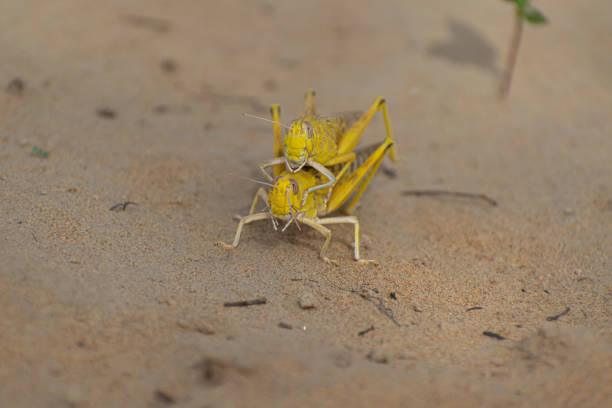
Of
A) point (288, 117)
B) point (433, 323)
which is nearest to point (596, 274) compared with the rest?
point (433, 323)

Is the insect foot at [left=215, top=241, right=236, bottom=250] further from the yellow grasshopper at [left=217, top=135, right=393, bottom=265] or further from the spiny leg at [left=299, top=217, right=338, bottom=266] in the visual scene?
Result: the spiny leg at [left=299, top=217, right=338, bottom=266]

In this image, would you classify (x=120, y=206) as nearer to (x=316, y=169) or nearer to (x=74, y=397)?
(x=316, y=169)

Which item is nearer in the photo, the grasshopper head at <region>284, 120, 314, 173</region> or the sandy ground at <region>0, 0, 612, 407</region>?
the sandy ground at <region>0, 0, 612, 407</region>

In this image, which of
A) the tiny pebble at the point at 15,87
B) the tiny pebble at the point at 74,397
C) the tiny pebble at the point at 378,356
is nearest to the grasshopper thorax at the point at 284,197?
the tiny pebble at the point at 378,356

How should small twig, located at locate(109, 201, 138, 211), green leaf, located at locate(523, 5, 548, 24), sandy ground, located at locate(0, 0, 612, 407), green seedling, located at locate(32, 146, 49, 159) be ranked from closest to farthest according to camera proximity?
sandy ground, located at locate(0, 0, 612, 407) → small twig, located at locate(109, 201, 138, 211) → green seedling, located at locate(32, 146, 49, 159) → green leaf, located at locate(523, 5, 548, 24)

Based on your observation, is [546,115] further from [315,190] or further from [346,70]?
[315,190]

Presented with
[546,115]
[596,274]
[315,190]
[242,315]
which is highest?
[546,115]

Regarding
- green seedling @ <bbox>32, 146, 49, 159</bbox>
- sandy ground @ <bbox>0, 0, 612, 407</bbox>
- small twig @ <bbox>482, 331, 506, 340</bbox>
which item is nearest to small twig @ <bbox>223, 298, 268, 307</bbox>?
sandy ground @ <bbox>0, 0, 612, 407</bbox>
